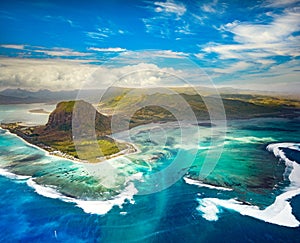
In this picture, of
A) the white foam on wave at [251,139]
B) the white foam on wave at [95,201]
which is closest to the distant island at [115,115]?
the white foam on wave at [95,201]

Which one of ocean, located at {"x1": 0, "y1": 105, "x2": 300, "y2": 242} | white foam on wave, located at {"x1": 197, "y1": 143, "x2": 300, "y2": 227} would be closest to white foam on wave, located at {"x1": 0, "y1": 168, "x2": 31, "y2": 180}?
ocean, located at {"x1": 0, "y1": 105, "x2": 300, "y2": 242}

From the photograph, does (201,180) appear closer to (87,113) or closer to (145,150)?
(145,150)

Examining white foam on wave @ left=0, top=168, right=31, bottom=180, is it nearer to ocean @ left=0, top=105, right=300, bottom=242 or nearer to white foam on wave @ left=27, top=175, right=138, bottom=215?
ocean @ left=0, top=105, right=300, bottom=242

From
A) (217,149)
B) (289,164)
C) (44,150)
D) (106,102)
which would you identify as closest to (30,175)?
(44,150)

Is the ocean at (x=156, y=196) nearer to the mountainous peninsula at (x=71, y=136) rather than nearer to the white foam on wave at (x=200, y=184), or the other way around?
the white foam on wave at (x=200, y=184)

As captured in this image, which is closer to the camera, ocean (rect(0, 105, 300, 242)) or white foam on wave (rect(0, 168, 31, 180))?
ocean (rect(0, 105, 300, 242))

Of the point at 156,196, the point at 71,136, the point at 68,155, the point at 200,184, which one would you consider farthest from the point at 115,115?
the point at 156,196
